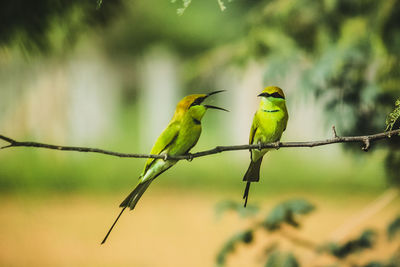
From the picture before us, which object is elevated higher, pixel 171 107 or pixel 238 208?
pixel 171 107

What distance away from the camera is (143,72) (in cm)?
1532

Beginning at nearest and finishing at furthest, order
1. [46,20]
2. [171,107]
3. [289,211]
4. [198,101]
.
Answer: [198,101]
[46,20]
[289,211]
[171,107]

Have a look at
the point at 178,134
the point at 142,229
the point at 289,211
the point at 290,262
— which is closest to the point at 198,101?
the point at 178,134

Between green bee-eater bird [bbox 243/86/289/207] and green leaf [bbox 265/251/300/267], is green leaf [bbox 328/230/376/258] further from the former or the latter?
green bee-eater bird [bbox 243/86/289/207]

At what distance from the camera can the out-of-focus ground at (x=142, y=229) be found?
578cm

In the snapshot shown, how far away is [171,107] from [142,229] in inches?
230

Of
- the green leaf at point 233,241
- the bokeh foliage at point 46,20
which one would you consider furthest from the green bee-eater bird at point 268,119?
the green leaf at point 233,241

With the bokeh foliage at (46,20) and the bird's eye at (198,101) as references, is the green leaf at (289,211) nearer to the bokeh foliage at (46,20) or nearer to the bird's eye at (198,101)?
the bokeh foliage at (46,20)

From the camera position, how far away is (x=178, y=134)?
2.28 ft

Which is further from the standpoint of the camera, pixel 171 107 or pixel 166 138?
pixel 171 107

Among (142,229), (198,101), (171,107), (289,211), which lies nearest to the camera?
(198,101)

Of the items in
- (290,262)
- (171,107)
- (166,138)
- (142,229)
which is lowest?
(142,229)

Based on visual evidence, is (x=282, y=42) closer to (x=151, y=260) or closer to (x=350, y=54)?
(x=350, y=54)

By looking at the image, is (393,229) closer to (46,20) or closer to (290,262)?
(290,262)
